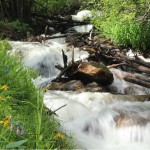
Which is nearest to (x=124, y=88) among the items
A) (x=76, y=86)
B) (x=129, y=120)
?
(x=76, y=86)

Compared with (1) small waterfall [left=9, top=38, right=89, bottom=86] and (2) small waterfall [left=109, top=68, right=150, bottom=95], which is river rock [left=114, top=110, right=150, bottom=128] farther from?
(1) small waterfall [left=9, top=38, right=89, bottom=86]

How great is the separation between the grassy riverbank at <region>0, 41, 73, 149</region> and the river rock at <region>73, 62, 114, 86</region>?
323 cm

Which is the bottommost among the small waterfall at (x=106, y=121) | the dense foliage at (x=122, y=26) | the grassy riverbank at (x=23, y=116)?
the small waterfall at (x=106, y=121)

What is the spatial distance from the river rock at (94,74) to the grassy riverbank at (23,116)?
3227 mm

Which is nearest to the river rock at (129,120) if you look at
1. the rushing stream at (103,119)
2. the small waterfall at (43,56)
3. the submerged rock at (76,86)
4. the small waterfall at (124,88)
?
the rushing stream at (103,119)

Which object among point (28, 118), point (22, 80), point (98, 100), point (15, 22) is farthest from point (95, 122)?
point (15, 22)

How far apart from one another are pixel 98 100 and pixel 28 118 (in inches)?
140

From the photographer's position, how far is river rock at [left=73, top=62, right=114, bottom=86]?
771cm

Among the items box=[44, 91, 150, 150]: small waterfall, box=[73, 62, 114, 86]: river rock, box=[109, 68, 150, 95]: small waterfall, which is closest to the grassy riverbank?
box=[44, 91, 150, 150]: small waterfall

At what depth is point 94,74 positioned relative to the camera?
772 centimetres

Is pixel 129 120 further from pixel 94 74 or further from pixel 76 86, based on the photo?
pixel 94 74

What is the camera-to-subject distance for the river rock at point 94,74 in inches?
304

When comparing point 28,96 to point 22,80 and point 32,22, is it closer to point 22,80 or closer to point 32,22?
point 22,80

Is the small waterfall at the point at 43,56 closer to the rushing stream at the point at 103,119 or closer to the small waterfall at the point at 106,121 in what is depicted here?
the rushing stream at the point at 103,119
